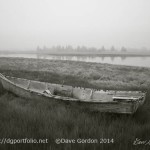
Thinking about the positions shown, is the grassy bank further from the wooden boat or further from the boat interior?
the boat interior

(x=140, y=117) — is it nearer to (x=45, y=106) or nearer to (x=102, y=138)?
(x=102, y=138)

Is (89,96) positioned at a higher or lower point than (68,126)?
higher

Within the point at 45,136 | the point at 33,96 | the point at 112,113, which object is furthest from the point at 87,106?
the point at 33,96

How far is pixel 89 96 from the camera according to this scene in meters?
6.80

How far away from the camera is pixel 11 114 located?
16.1 feet

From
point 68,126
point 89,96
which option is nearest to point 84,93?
point 89,96

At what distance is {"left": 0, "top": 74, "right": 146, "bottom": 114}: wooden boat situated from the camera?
16.0 ft

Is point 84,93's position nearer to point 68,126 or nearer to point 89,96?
point 89,96

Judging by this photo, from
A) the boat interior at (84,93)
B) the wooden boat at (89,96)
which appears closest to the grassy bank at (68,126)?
the wooden boat at (89,96)

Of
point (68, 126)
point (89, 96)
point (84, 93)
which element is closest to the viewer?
point (68, 126)

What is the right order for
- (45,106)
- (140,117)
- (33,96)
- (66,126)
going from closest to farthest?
(66,126) → (140,117) → (45,106) → (33,96)

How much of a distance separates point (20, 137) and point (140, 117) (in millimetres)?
4084

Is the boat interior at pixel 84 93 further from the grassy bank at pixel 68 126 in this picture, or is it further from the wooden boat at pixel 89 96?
the grassy bank at pixel 68 126

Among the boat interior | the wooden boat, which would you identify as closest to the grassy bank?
the wooden boat
